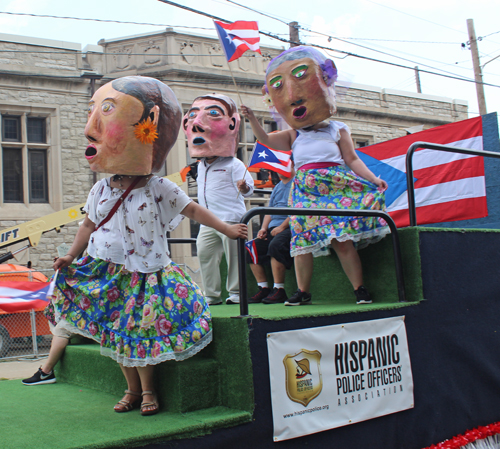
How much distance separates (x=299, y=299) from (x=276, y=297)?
1.83ft

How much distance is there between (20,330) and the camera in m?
9.12

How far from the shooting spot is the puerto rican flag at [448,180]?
5929 mm

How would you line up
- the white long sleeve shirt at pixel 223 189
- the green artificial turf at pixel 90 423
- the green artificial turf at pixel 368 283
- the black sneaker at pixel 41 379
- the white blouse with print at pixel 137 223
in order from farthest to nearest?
the white long sleeve shirt at pixel 223 189 < the black sneaker at pixel 41 379 < the green artificial turf at pixel 368 283 < the white blouse with print at pixel 137 223 < the green artificial turf at pixel 90 423

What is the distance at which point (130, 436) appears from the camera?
235cm

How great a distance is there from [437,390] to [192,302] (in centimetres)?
178

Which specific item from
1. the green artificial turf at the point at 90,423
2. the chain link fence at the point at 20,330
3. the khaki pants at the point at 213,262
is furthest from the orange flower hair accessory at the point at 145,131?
the chain link fence at the point at 20,330

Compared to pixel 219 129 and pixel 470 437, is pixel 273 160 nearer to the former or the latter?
pixel 219 129

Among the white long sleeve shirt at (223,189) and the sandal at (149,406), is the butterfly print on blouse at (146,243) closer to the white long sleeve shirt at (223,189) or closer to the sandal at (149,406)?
the sandal at (149,406)

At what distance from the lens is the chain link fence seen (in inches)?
352

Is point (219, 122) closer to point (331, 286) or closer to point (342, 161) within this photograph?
point (342, 161)

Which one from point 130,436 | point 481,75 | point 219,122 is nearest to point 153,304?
point 130,436

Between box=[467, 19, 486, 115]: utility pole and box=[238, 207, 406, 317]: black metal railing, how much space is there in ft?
49.1

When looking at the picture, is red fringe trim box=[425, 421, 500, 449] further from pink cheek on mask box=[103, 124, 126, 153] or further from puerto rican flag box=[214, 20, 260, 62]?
puerto rican flag box=[214, 20, 260, 62]

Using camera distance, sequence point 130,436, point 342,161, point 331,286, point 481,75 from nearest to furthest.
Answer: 1. point 130,436
2. point 342,161
3. point 331,286
4. point 481,75
